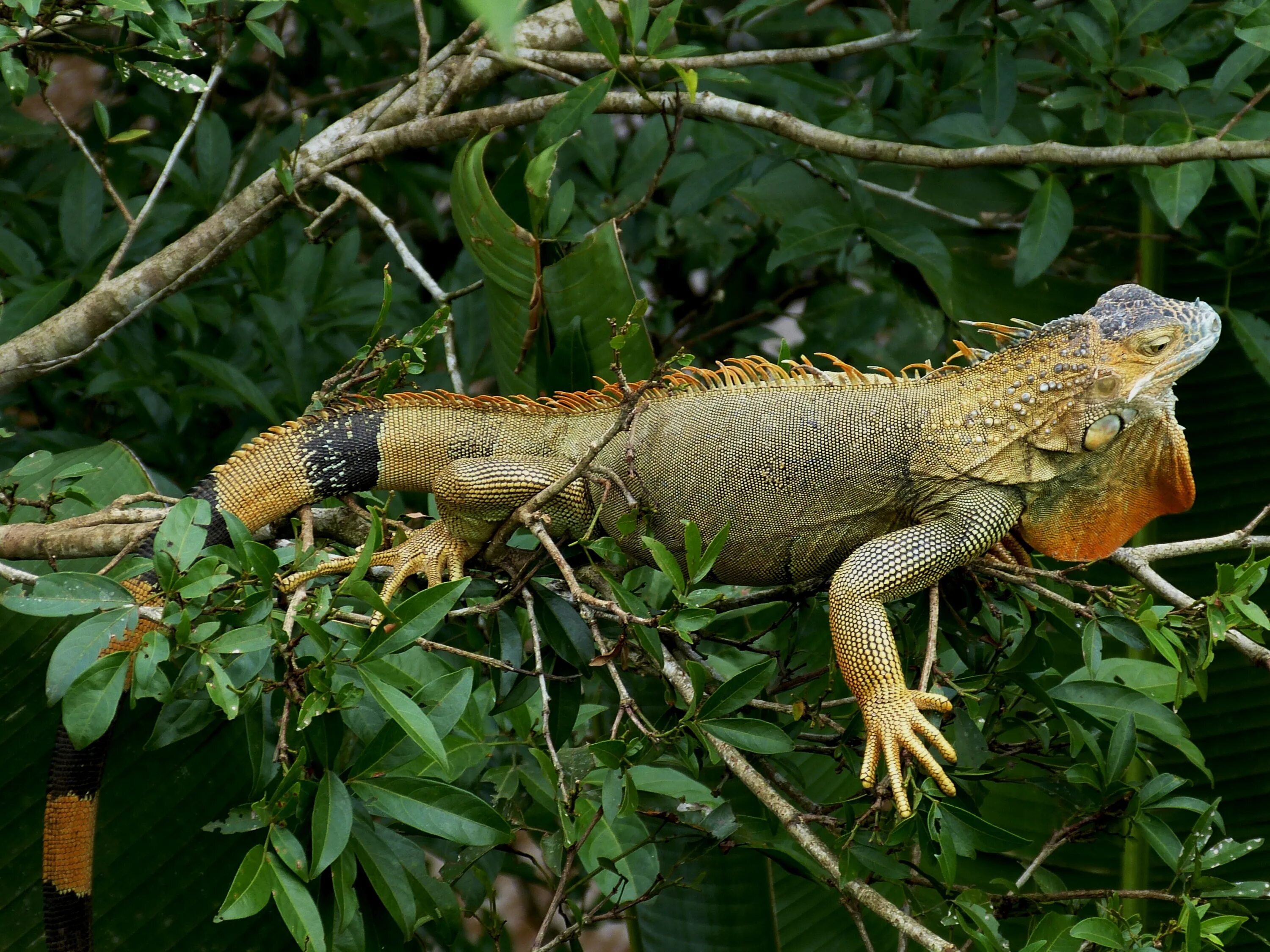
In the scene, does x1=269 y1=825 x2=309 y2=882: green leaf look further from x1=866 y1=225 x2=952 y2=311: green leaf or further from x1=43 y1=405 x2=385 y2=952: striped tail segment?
x1=866 y1=225 x2=952 y2=311: green leaf

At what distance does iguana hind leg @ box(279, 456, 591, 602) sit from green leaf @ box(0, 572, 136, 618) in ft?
4.10

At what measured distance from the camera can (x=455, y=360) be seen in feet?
13.6

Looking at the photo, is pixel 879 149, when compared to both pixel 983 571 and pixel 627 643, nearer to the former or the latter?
pixel 983 571

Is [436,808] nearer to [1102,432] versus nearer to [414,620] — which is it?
[414,620]

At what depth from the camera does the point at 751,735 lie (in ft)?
8.79

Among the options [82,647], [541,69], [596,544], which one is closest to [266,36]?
[541,69]

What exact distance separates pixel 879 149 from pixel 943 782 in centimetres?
212

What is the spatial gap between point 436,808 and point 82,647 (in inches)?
30.5

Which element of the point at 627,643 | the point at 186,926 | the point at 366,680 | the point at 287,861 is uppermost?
the point at 366,680

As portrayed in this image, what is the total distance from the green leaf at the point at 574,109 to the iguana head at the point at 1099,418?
1475mm

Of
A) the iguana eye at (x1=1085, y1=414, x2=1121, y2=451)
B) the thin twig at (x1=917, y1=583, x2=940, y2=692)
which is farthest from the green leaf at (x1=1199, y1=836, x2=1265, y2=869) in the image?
the iguana eye at (x1=1085, y1=414, x2=1121, y2=451)

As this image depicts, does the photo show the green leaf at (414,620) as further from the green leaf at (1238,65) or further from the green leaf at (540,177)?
the green leaf at (1238,65)

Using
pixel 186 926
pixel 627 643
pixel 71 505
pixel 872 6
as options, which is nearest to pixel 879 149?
pixel 627 643

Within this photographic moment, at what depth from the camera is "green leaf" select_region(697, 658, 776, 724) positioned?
8.80 ft
